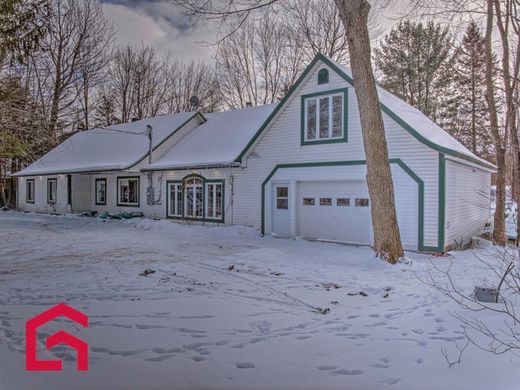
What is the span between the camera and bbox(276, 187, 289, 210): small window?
13719 millimetres

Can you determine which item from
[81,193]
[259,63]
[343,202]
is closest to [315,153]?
[343,202]

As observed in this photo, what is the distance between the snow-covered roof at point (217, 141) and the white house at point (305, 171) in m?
0.08

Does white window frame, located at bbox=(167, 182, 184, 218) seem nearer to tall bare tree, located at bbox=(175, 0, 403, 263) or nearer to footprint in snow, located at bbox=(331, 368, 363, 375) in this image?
tall bare tree, located at bbox=(175, 0, 403, 263)

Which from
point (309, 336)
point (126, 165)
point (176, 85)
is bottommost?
point (309, 336)

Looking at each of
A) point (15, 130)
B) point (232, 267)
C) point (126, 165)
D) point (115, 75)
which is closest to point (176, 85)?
point (115, 75)

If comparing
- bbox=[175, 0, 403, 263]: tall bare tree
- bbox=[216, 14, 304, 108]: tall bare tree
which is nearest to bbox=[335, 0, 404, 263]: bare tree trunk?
bbox=[175, 0, 403, 263]: tall bare tree

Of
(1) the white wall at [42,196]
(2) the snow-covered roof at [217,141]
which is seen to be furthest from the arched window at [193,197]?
(1) the white wall at [42,196]

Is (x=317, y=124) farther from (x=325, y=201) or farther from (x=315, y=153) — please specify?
(x=325, y=201)

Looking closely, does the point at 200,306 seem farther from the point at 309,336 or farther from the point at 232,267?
the point at 232,267

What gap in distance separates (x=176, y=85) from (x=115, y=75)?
5043 millimetres

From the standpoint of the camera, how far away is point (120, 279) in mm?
6871

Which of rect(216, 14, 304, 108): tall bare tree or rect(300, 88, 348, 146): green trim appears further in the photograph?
rect(216, 14, 304, 108): tall bare tree

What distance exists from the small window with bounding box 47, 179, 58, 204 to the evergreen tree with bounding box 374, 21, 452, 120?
73.8 ft

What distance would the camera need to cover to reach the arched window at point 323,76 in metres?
12.5
